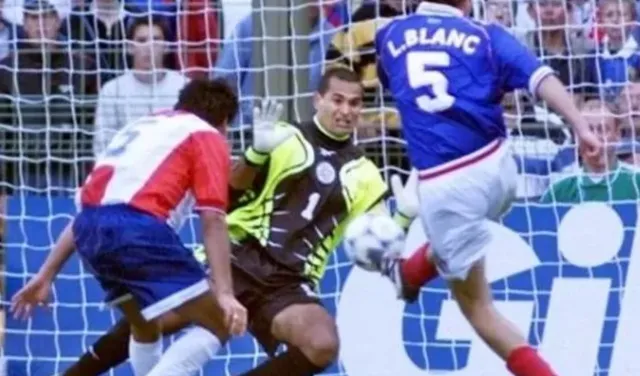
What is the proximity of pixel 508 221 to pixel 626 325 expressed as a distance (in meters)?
0.67

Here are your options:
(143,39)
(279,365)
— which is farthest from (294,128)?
(143,39)

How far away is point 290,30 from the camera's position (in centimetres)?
1014

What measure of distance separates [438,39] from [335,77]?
40.9 inches

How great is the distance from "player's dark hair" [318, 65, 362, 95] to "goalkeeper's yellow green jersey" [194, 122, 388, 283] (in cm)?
18

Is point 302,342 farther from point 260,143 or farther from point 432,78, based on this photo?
point 432,78

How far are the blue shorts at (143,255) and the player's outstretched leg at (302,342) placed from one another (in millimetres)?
834

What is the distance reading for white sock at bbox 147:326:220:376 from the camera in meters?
8.58

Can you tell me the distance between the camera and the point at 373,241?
886 cm

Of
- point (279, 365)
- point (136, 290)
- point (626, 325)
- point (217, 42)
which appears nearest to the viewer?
point (136, 290)

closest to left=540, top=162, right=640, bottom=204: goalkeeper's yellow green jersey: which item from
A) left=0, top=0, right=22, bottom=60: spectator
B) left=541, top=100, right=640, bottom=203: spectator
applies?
left=541, top=100, right=640, bottom=203: spectator

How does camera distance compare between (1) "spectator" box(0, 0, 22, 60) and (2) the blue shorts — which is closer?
(2) the blue shorts

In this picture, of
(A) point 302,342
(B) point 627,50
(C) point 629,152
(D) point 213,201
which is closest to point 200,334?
(A) point 302,342

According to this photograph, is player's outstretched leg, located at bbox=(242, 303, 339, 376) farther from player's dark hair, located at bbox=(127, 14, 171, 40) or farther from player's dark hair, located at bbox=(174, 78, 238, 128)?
player's dark hair, located at bbox=(127, 14, 171, 40)

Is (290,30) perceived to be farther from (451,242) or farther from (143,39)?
(451,242)
